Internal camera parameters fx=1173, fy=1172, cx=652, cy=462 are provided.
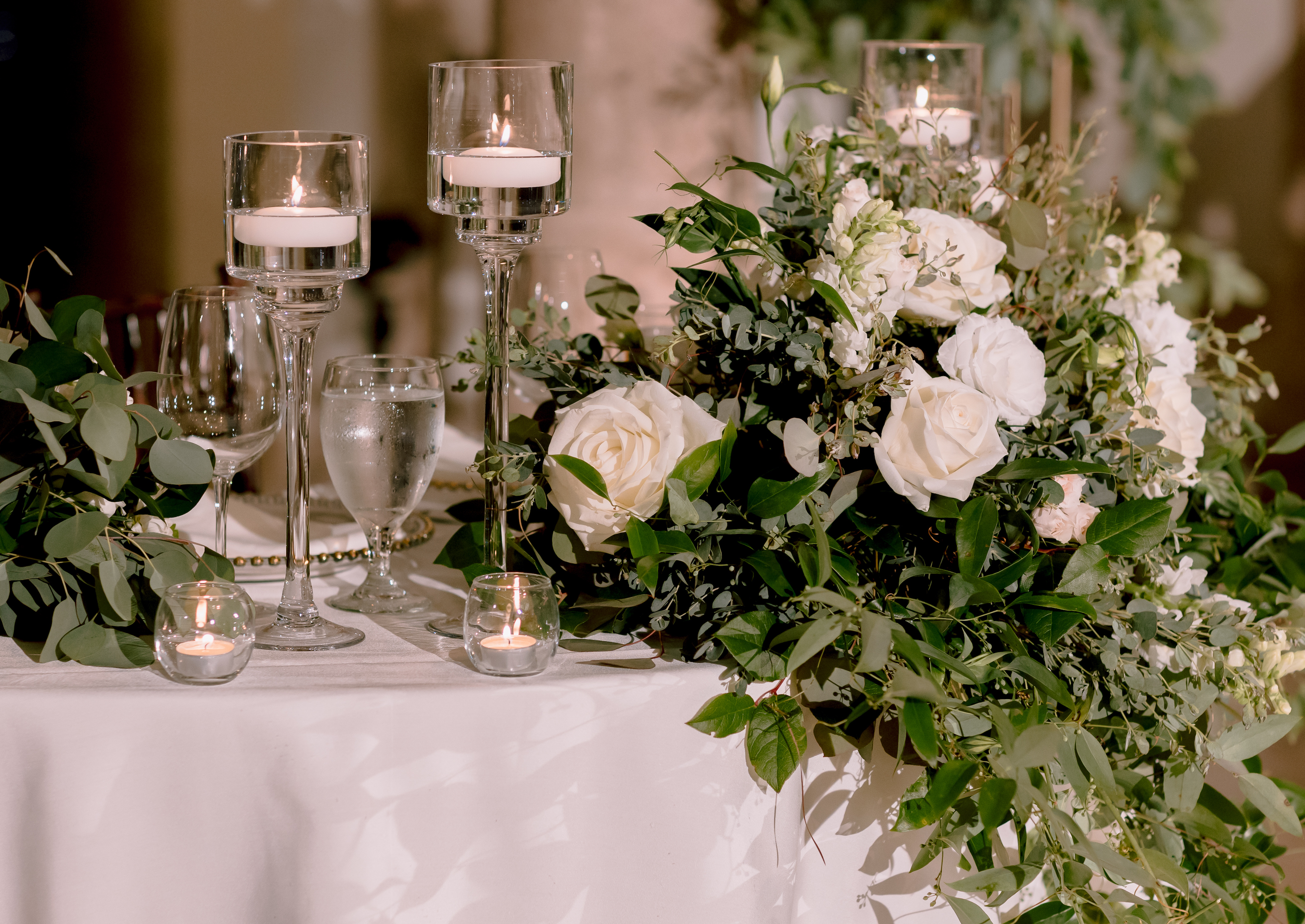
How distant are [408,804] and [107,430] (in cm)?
32

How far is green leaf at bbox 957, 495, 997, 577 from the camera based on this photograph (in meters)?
0.81

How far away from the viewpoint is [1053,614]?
819 millimetres

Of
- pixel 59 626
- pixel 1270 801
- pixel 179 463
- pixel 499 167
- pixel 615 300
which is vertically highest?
pixel 499 167

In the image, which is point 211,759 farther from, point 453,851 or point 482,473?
point 482,473

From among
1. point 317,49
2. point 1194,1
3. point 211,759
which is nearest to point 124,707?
point 211,759

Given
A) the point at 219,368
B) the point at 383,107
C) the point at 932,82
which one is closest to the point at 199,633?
the point at 219,368

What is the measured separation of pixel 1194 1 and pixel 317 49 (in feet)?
6.67

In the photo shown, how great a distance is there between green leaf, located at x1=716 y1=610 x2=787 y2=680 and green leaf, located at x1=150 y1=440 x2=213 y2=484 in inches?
15.2

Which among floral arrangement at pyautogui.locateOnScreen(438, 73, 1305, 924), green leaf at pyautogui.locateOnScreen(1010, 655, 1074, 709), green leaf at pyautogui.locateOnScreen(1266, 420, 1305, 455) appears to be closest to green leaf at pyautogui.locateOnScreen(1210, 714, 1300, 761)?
floral arrangement at pyautogui.locateOnScreen(438, 73, 1305, 924)

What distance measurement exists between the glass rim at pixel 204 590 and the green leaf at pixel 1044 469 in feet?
1.76

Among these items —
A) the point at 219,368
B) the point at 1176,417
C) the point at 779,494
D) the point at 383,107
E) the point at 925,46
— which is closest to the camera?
the point at 779,494

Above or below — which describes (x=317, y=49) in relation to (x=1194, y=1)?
below

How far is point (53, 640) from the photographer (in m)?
0.79

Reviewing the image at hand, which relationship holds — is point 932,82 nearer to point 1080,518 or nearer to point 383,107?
point 1080,518
